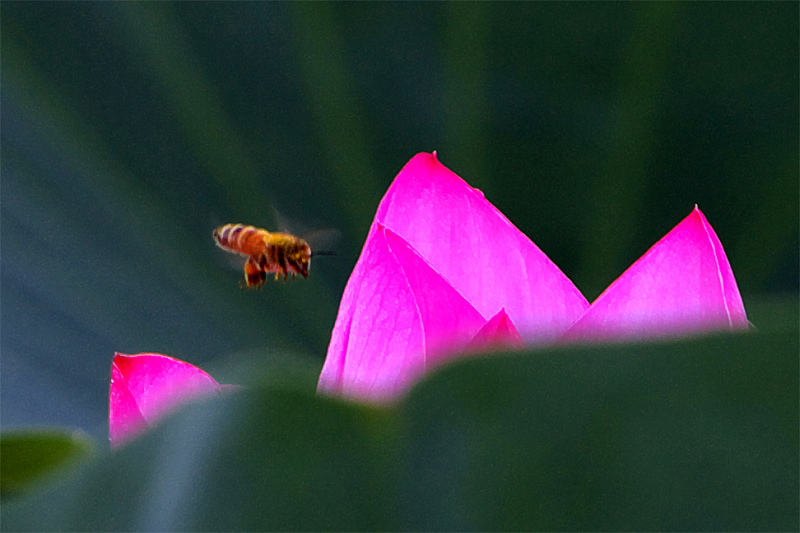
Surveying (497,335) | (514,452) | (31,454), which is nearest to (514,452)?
(514,452)

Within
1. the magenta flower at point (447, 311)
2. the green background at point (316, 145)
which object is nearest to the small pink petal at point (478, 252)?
the magenta flower at point (447, 311)

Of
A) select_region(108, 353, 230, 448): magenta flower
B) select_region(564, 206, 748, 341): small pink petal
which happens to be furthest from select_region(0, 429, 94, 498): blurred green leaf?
select_region(564, 206, 748, 341): small pink petal

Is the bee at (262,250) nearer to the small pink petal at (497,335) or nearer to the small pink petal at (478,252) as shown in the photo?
the small pink petal at (478,252)

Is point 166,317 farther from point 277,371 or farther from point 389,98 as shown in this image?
point 277,371

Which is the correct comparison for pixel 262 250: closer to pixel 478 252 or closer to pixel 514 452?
pixel 478 252

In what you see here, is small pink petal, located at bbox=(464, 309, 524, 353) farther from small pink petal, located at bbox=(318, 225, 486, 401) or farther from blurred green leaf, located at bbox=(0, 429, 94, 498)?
blurred green leaf, located at bbox=(0, 429, 94, 498)
